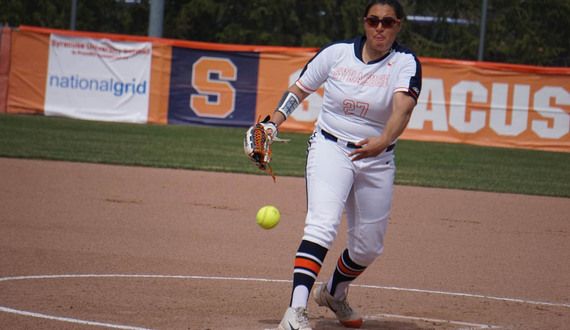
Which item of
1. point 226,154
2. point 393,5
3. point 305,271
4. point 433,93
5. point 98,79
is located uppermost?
point 393,5

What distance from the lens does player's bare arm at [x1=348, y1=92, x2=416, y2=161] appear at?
191 inches

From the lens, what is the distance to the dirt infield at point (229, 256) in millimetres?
5500

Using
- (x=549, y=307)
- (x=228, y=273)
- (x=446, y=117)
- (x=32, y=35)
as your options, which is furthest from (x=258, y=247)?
(x=32, y=35)

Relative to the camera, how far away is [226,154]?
1550cm

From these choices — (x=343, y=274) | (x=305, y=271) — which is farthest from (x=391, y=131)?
(x=343, y=274)

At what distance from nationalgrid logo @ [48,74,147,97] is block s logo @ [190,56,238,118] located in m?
1.35

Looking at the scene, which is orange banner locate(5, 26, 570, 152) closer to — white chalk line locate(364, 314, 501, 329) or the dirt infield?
the dirt infield

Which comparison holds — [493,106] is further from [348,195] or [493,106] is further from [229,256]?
[348,195]

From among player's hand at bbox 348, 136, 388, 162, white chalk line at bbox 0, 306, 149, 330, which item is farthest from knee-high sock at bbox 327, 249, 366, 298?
white chalk line at bbox 0, 306, 149, 330

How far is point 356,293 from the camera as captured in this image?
643 centimetres

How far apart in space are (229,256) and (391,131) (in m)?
3.09

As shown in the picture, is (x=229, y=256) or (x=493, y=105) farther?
(x=493, y=105)

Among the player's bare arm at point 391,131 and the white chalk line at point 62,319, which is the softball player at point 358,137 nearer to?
the player's bare arm at point 391,131

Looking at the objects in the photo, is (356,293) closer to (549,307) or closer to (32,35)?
(549,307)
